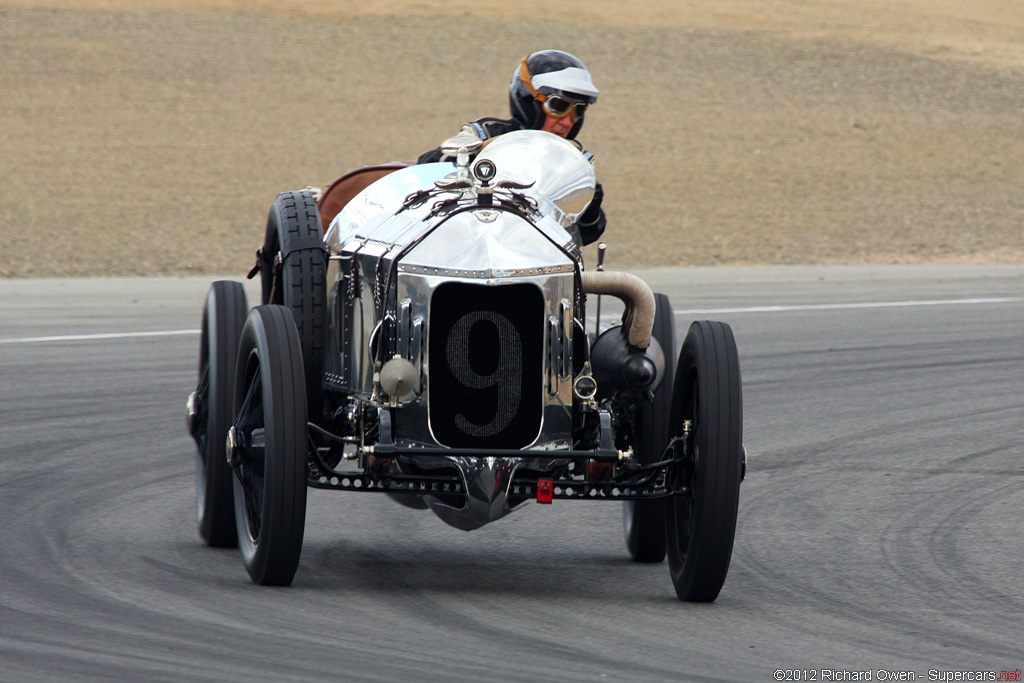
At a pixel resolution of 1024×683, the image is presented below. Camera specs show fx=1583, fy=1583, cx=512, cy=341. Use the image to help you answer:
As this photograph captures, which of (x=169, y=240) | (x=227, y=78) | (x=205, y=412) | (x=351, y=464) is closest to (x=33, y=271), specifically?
(x=169, y=240)

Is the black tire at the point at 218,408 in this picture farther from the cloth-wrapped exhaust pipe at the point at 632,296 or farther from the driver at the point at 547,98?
the cloth-wrapped exhaust pipe at the point at 632,296

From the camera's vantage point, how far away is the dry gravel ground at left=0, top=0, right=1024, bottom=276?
67.8 ft

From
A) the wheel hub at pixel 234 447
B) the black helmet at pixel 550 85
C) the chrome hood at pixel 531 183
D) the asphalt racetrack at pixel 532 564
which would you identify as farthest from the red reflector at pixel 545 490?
the black helmet at pixel 550 85

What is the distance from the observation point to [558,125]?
6.53 meters

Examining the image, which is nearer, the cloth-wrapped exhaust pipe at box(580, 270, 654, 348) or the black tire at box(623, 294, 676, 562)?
the cloth-wrapped exhaust pipe at box(580, 270, 654, 348)

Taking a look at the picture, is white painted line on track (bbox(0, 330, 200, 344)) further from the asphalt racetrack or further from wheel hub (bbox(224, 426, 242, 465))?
wheel hub (bbox(224, 426, 242, 465))

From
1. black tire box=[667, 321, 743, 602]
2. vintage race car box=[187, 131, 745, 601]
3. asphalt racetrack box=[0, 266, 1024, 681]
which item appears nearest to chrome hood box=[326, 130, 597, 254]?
vintage race car box=[187, 131, 745, 601]

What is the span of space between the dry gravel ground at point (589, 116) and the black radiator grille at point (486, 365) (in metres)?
12.4

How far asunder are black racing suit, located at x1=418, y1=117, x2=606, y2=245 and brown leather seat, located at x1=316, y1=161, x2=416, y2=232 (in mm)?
241

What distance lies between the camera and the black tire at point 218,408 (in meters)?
6.05

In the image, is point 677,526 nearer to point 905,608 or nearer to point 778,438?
point 905,608

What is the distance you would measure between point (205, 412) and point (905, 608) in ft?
9.45

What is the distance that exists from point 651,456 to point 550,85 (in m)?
1.57

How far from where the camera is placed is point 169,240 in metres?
19.3
